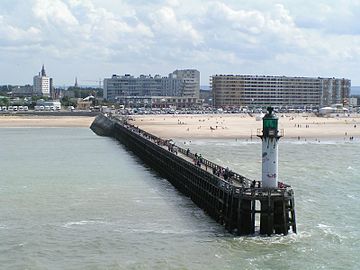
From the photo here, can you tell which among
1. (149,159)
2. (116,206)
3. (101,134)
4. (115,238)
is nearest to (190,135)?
(101,134)

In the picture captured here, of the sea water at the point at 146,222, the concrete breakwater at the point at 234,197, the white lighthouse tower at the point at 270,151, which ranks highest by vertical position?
the white lighthouse tower at the point at 270,151

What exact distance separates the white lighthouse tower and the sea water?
2.82 metres

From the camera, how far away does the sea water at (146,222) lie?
28469mm

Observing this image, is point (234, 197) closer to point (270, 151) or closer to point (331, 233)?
point (270, 151)

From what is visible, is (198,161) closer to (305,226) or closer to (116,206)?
(116,206)

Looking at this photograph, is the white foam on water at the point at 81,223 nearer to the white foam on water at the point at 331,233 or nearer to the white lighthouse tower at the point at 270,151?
the white lighthouse tower at the point at 270,151

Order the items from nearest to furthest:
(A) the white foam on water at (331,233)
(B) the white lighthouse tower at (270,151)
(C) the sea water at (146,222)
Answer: (C) the sea water at (146,222) < (A) the white foam on water at (331,233) < (B) the white lighthouse tower at (270,151)

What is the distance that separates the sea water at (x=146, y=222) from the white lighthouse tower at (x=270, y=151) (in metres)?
2.82

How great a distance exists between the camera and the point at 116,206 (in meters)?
40.0

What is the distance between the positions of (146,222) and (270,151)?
7.41 meters

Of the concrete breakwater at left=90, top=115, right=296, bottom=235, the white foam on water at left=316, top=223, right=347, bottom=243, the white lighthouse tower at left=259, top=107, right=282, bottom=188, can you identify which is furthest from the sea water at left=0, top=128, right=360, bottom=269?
the white lighthouse tower at left=259, top=107, right=282, bottom=188

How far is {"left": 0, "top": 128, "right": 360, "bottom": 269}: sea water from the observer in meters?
28.5

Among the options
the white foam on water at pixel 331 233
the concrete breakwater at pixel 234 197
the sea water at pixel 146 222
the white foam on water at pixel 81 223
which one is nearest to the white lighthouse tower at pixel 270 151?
the concrete breakwater at pixel 234 197

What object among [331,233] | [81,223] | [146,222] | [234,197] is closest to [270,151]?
[234,197]
